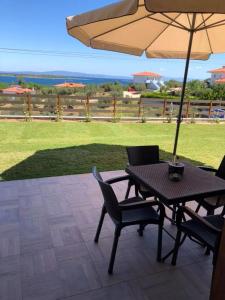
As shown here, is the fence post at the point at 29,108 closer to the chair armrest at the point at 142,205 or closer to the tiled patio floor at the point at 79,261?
the tiled patio floor at the point at 79,261

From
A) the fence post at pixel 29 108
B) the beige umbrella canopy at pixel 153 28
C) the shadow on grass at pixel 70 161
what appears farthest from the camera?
the fence post at pixel 29 108

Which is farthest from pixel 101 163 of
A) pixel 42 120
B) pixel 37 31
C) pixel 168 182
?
pixel 37 31

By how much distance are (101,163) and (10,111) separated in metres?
6.13

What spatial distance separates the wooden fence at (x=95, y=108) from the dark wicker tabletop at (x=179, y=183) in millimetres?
7191

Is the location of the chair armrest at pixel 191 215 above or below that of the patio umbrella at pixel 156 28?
below

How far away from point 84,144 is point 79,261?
441cm

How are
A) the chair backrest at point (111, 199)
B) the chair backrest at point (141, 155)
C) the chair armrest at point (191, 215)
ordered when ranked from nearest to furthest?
1. the chair armrest at point (191, 215)
2. the chair backrest at point (111, 199)
3. the chair backrest at point (141, 155)

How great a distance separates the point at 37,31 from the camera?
3134cm

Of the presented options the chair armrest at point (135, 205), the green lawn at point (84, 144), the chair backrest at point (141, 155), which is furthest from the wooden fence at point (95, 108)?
the chair armrest at point (135, 205)

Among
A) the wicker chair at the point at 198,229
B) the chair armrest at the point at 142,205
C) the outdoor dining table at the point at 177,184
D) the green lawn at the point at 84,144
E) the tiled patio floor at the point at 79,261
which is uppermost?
the outdoor dining table at the point at 177,184

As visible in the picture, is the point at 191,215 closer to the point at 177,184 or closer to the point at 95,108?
the point at 177,184

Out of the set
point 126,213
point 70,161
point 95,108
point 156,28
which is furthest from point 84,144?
point 126,213

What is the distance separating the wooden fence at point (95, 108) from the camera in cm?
935

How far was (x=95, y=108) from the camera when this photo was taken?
9.90 m
